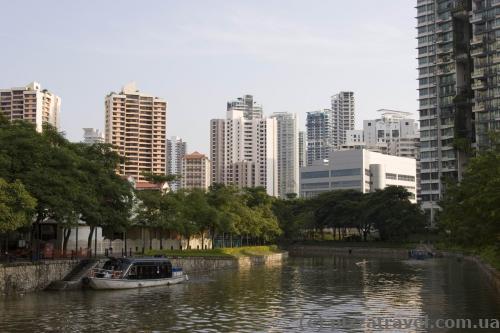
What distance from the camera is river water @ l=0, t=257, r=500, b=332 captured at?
3312 cm

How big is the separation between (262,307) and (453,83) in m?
142

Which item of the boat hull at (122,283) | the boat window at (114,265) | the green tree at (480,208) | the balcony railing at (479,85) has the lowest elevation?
the boat hull at (122,283)

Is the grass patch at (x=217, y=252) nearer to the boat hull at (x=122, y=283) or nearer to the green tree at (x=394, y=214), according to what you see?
the boat hull at (x=122, y=283)

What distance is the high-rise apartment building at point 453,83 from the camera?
151625mm

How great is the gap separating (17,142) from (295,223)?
349ft

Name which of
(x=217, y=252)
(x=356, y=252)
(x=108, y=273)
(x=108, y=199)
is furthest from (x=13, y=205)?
(x=356, y=252)

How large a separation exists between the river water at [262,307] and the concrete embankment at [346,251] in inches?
2780

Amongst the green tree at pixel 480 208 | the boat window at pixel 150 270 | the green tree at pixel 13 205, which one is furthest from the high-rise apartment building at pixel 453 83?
the green tree at pixel 13 205

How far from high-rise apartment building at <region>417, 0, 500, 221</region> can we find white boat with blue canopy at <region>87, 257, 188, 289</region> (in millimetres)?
108686

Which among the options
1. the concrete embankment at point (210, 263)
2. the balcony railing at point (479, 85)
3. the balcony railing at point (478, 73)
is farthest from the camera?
the balcony railing at point (479, 85)

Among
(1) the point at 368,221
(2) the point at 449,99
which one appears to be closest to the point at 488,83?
(2) the point at 449,99

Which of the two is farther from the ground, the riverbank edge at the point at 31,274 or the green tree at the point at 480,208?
the green tree at the point at 480,208

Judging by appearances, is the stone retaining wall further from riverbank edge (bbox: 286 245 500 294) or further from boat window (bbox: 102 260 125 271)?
riverbank edge (bbox: 286 245 500 294)

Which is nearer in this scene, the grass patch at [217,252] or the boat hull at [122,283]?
the boat hull at [122,283]
